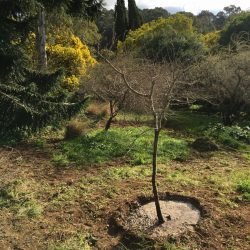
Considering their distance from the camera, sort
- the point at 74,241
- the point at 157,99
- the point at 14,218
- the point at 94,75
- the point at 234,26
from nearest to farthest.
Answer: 1. the point at 74,241
2. the point at 14,218
3. the point at 157,99
4. the point at 94,75
5. the point at 234,26

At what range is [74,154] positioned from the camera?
9.49 metres

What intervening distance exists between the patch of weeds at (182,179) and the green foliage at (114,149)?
40.5 inches

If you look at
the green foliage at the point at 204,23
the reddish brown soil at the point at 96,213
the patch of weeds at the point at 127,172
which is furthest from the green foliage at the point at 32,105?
the green foliage at the point at 204,23

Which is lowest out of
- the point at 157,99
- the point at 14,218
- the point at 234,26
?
the point at 14,218

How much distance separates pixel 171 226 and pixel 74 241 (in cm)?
141

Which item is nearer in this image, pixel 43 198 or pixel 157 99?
pixel 43 198

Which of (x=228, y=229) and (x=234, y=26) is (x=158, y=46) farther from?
(x=228, y=229)

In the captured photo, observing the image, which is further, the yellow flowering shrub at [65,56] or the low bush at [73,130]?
the yellow flowering shrub at [65,56]

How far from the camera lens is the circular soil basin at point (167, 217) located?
19.0 feet

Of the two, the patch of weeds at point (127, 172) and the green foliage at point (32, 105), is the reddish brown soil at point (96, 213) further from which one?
the green foliage at point (32, 105)

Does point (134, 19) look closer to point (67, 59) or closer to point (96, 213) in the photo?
point (67, 59)

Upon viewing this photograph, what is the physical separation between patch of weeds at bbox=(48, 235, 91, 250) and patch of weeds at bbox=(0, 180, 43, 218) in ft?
3.22

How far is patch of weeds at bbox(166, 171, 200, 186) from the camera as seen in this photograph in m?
7.70

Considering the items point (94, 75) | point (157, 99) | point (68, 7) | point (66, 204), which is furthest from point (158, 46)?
point (66, 204)
